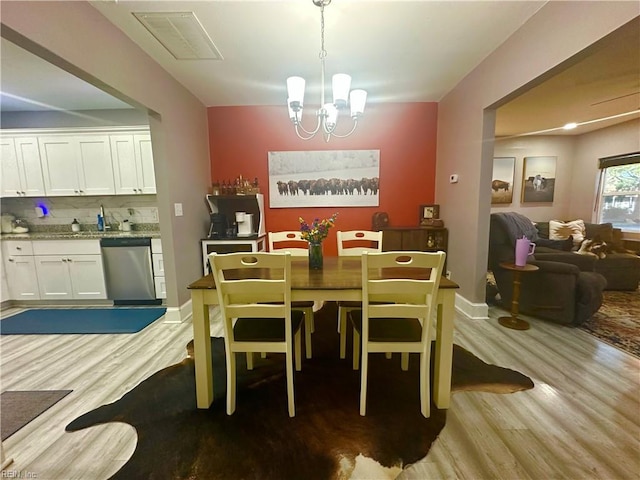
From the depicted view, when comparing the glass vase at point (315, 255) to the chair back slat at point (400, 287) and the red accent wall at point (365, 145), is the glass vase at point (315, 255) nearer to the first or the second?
the chair back slat at point (400, 287)

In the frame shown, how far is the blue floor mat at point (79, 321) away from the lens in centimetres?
279

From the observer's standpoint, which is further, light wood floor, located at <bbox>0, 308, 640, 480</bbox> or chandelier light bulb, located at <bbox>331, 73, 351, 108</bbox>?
chandelier light bulb, located at <bbox>331, 73, 351, 108</bbox>

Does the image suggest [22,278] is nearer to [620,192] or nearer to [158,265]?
[158,265]

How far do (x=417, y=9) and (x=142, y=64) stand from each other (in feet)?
7.46

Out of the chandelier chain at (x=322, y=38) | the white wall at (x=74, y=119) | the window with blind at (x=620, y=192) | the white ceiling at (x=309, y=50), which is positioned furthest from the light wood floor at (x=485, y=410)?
the window with blind at (x=620, y=192)

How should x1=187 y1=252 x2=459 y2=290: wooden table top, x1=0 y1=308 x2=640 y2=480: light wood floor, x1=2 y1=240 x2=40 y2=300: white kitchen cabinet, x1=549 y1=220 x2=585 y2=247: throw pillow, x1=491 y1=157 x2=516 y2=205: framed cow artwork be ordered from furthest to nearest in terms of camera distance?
x1=491 y1=157 x2=516 y2=205: framed cow artwork → x1=549 y1=220 x2=585 y2=247: throw pillow → x1=2 y1=240 x2=40 y2=300: white kitchen cabinet → x1=187 y1=252 x2=459 y2=290: wooden table top → x1=0 y1=308 x2=640 y2=480: light wood floor

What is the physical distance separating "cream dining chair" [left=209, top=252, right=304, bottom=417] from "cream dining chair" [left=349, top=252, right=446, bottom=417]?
16.5 inches

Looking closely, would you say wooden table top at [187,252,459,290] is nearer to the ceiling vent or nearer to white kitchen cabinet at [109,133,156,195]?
the ceiling vent

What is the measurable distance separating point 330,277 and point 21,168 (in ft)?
14.1

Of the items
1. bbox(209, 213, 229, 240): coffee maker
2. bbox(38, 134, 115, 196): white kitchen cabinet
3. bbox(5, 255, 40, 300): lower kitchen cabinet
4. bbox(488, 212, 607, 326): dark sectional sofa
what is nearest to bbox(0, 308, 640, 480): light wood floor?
bbox(488, 212, 607, 326): dark sectional sofa

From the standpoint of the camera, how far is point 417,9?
74.6 inches

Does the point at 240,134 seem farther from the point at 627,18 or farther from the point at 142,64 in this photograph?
the point at 627,18

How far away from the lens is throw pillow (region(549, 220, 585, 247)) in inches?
175

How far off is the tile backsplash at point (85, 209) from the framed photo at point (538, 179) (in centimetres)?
654
